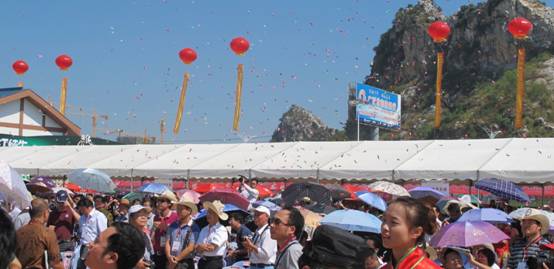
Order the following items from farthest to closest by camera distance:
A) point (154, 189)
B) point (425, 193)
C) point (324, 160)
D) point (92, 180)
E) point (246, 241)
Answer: point (324, 160) < point (92, 180) < point (154, 189) < point (425, 193) < point (246, 241)

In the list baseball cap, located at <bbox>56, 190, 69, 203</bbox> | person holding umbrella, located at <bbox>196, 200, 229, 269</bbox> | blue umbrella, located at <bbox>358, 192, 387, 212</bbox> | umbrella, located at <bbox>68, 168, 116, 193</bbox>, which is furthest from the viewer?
umbrella, located at <bbox>68, 168, 116, 193</bbox>

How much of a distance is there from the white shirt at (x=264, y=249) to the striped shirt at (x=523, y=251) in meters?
2.56

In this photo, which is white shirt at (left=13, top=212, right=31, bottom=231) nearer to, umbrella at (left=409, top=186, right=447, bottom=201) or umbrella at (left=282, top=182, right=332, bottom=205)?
umbrella at (left=282, top=182, right=332, bottom=205)

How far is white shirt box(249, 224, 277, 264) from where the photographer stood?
7590mm

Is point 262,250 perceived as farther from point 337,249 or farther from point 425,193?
point 425,193

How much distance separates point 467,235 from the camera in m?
7.60

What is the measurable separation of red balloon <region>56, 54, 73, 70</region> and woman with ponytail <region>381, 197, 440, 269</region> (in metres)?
28.8

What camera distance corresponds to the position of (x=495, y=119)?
241ft

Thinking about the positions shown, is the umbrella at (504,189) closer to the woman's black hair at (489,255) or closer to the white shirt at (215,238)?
the white shirt at (215,238)

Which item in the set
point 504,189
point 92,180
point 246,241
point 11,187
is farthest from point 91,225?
point 92,180

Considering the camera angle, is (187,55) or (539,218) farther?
(187,55)

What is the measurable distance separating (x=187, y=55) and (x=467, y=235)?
22369 millimetres

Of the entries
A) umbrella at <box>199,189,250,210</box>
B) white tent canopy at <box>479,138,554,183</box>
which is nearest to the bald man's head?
umbrella at <box>199,189,250,210</box>

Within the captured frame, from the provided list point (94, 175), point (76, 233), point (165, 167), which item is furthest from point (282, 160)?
point (76, 233)
